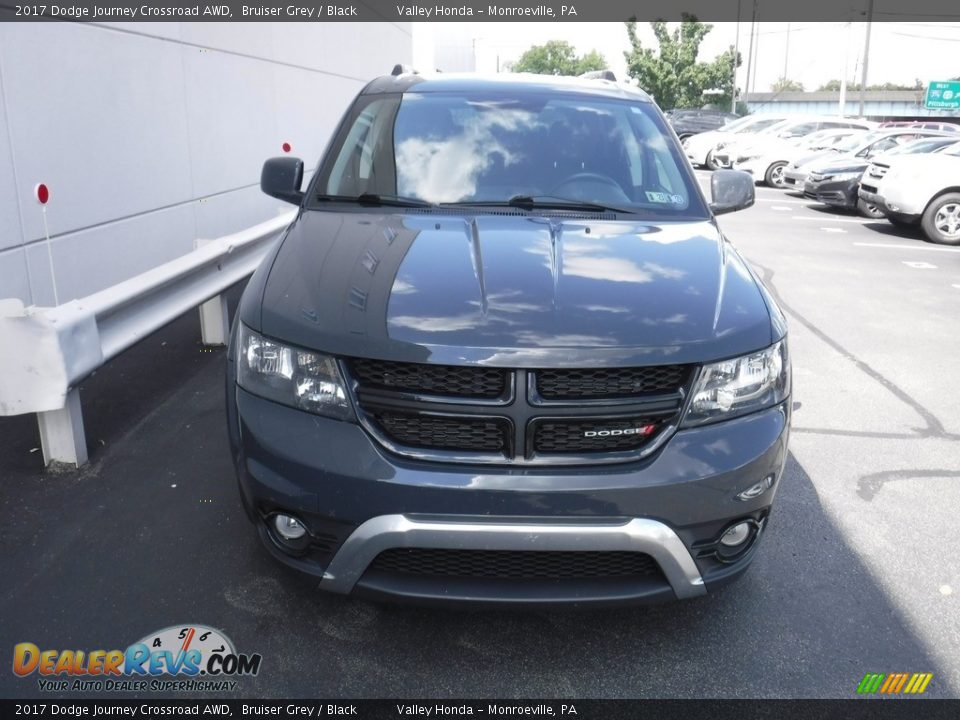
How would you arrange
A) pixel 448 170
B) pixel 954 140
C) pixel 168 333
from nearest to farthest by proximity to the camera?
pixel 448 170 < pixel 168 333 < pixel 954 140

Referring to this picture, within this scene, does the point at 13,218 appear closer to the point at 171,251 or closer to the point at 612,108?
the point at 171,251

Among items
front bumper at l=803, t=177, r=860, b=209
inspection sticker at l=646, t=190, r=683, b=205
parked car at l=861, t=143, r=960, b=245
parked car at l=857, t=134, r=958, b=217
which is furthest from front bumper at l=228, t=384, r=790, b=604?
front bumper at l=803, t=177, r=860, b=209

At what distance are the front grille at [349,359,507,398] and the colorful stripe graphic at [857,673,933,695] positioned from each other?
1.47 metres

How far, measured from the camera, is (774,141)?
22.0 metres

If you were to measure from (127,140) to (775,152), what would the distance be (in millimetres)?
18339

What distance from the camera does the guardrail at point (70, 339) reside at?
3604 mm

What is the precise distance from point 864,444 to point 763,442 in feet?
7.79

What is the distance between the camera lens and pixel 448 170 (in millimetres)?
3834

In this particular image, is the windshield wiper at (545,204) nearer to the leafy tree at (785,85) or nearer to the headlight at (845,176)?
the headlight at (845,176)

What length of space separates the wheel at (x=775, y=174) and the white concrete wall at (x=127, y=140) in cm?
1414

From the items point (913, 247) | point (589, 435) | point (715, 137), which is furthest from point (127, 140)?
point (715, 137)

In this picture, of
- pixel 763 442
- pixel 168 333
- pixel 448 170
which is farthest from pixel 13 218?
pixel 763 442

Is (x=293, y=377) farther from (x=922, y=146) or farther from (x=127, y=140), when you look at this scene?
(x=922, y=146)

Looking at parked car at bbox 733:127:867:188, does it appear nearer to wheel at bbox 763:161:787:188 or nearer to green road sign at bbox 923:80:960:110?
wheel at bbox 763:161:787:188
